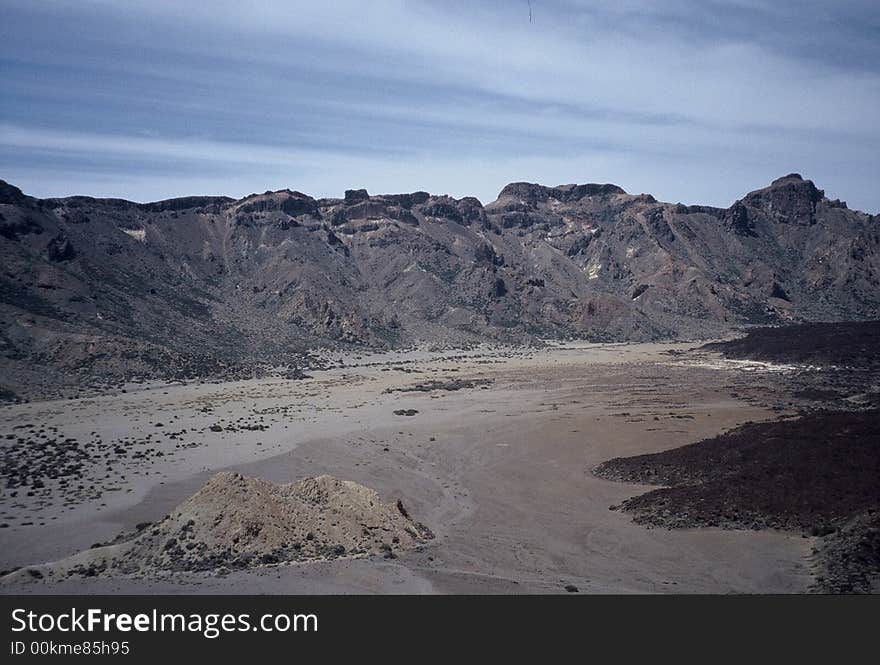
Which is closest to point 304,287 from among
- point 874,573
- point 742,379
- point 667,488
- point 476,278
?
point 476,278

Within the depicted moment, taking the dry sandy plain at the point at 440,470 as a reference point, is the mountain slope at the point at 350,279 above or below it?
above

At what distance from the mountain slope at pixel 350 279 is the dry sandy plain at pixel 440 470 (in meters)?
16.5

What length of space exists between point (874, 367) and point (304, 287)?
84612 millimetres

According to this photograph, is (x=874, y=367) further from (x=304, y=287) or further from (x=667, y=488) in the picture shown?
(x=304, y=287)

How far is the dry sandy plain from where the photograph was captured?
71.2ft

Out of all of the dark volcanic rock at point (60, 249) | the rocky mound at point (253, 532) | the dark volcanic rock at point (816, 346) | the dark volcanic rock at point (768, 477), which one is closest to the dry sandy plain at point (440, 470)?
the rocky mound at point (253, 532)

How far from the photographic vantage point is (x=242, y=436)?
4803 cm

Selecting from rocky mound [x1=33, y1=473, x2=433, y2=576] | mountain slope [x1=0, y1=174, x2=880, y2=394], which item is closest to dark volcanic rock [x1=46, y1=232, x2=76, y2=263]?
mountain slope [x1=0, y1=174, x2=880, y2=394]

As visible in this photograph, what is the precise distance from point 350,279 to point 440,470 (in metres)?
110

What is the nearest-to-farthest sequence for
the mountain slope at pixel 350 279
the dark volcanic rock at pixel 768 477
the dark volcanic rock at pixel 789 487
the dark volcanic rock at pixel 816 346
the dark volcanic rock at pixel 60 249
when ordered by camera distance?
the dark volcanic rock at pixel 789 487, the dark volcanic rock at pixel 768 477, the mountain slope at pixel 350 279, the dark volcanic rock at pixel 816 346, the dark volcanic rock at pixel 60 249

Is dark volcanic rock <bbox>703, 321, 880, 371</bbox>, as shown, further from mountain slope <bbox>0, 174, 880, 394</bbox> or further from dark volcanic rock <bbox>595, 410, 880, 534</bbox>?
dark volcanic rock <bbox>595, 410, 880, 534</bbox>

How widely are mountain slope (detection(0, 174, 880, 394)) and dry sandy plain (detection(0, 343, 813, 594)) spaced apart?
1648 centimetres

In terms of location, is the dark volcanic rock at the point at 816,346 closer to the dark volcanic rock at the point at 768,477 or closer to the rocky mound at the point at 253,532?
the dark volcanic rock at the point at 768,477

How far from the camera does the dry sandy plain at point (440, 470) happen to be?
71.2 ft
